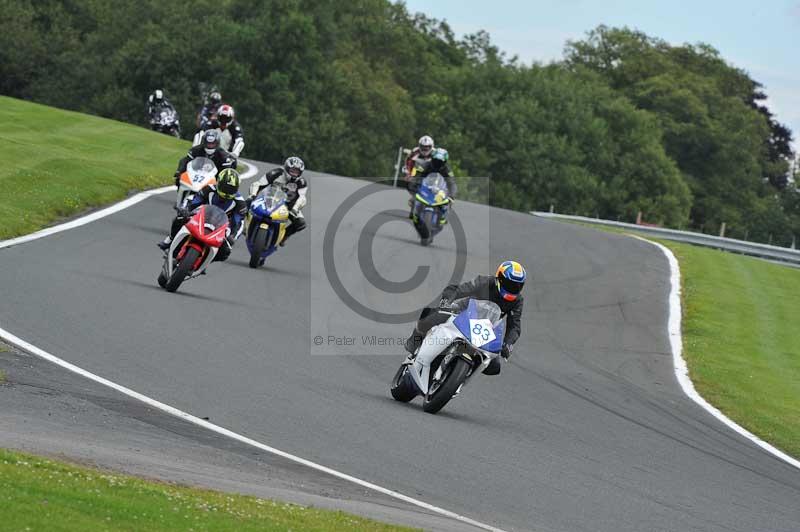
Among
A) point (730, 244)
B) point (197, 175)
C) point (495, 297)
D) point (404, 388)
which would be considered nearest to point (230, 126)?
point (197, 175)

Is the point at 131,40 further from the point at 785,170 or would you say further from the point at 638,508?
the point at 638,508

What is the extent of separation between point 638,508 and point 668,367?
28.0ft

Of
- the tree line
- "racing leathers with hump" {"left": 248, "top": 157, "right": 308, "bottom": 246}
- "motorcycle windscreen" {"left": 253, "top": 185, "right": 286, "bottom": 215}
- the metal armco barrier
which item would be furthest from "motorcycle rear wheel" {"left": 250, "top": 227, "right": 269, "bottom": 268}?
the tree line

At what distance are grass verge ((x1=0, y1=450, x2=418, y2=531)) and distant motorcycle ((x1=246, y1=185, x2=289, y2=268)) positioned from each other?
12.6 m

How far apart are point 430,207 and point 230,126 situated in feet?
12.9

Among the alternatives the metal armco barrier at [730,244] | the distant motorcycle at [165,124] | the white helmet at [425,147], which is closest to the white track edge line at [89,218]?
the white helmet at [425,147]

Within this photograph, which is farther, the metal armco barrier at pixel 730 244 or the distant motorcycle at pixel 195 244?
the metal armco barrier at pixel 730 244

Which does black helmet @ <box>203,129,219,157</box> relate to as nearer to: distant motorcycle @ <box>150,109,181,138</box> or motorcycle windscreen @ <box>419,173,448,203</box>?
motorcycle windscreen @ <box>419,173,448,203</box>

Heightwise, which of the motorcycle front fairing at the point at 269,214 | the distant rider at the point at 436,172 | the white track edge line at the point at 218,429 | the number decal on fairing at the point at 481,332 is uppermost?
the distant rider at the point at 436,172

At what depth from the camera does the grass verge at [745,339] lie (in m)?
16.1

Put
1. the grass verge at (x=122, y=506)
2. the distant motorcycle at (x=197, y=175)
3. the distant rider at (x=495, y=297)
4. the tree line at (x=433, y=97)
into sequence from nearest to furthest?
1. the grass verge at (x=122, y=506)
2. the distant rider at (x=495, y=297)
3. the distant motorcycle at (x=197, y=175)
4. the tree line at (x=433, y=97)

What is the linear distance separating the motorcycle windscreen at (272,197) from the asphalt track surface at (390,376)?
38.2 inches

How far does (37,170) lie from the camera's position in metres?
27.2

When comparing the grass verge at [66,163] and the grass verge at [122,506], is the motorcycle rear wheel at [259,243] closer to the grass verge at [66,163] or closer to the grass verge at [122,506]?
the grass verge at [66,163]
